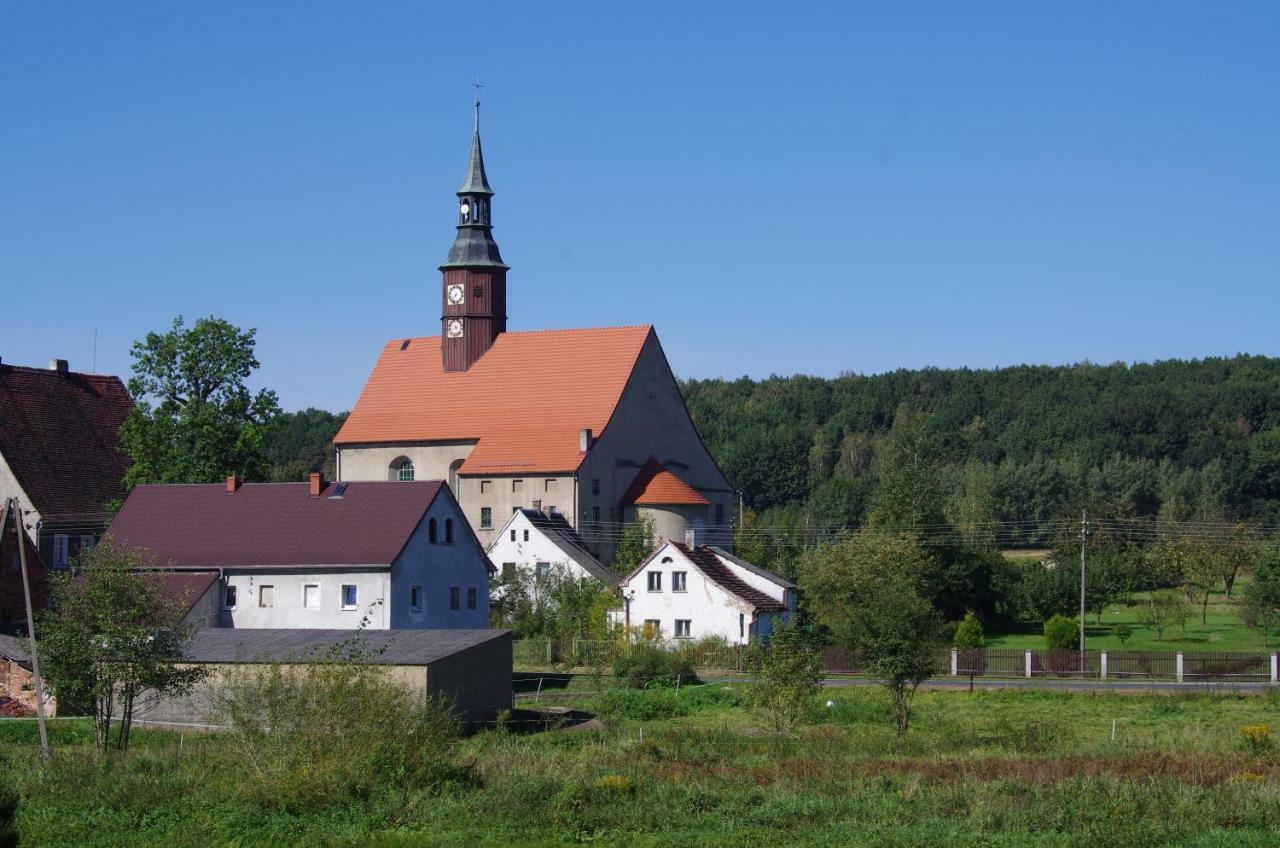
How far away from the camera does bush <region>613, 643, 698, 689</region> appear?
4700cm

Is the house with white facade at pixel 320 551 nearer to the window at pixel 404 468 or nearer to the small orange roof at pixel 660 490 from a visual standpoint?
the small orange roof at pixel 660 490

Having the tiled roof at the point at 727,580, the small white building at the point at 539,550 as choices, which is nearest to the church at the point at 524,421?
the small white building at the point at 539,550

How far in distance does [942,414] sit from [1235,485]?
31260mm

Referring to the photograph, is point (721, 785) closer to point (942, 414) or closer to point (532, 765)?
point (532, 765)

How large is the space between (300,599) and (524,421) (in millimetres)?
26097

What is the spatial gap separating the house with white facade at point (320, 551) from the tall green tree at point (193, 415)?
623cm

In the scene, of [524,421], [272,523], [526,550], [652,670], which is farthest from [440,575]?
[524,421]

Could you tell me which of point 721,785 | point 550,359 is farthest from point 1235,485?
point 721,785

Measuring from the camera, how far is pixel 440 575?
1964 inches

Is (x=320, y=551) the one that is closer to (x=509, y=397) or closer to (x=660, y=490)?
(x=660, y=490)

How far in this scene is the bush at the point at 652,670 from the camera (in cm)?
4700

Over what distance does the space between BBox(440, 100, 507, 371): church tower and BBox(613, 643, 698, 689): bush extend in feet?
107

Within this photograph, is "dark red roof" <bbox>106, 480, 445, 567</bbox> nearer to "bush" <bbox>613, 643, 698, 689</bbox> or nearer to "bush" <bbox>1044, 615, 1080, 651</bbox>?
"bush" <bbox>613, 643, 698, 689</bbox>

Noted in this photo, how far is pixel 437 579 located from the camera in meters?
49.7
